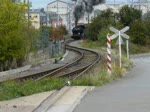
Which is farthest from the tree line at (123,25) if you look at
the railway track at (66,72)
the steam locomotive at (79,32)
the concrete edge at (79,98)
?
the concrete edge at (79,98)

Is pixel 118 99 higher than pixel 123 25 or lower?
lower

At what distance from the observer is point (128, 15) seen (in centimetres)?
7138

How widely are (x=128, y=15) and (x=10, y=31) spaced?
46.5 meters

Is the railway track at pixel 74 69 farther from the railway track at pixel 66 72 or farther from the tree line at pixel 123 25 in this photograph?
the tree line at pixel 123 25

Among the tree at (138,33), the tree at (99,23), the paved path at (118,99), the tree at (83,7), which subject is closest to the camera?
the paved path at (118,99)

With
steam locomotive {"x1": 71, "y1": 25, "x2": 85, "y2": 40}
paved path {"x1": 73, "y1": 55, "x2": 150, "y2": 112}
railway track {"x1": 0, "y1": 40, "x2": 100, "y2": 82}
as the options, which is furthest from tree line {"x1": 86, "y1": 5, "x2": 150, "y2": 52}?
paved path {"x1": 73, "y1": 55, "x2": 150, "y2": 112}

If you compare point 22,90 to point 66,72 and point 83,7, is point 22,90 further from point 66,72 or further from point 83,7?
point 83,7

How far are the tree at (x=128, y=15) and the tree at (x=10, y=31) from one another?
44659 mm

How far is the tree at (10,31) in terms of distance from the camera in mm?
26453

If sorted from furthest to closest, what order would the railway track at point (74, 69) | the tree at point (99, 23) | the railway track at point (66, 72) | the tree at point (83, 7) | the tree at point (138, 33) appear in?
the tree at point (83, 7)
the tree at point (99, 23)
the tree at point (138, 33)
the railway track at point (74, 69)
the railway track at point (66, 72)

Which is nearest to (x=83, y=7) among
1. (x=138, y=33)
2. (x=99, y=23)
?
(x=99, y=23)

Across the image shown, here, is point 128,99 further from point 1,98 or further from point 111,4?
point 111,4

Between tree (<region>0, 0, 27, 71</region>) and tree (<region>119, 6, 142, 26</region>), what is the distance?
147 feet

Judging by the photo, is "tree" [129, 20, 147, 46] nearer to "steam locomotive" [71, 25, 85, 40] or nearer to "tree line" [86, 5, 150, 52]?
"tree line" [86, 5, 150, 52]
